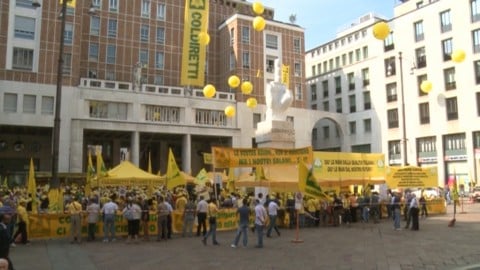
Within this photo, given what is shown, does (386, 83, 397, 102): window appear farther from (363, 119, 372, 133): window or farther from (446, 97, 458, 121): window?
(446, 97, 458, 121): window

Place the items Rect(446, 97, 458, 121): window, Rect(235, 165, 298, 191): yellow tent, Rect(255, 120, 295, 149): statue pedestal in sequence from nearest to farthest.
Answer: Rect(235, 165, 298, 191): yellow tent < Rect(255, 120, 295, 149): statue pedestal < Rect(446, 97, 458, 121): window

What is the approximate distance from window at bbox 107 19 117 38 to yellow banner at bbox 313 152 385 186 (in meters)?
36.9

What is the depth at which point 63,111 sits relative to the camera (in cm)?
4419

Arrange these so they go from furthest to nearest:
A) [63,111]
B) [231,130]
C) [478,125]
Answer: [231,130]
[478,125]
[63,111]

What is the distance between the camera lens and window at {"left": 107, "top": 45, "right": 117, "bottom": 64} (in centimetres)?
5306

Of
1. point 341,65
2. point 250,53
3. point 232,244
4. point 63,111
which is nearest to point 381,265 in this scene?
point 232,244

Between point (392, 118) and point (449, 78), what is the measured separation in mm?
8946

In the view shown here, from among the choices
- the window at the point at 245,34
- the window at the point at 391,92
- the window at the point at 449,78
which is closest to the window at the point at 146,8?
the window at the point at 245,34

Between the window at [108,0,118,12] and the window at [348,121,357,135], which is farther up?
the window at [108,0,118,12]

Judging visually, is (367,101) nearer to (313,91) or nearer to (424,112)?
(424,112)

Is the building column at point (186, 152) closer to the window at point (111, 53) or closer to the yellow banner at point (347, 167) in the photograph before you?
the window at point (111, 53)

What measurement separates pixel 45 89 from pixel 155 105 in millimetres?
10237

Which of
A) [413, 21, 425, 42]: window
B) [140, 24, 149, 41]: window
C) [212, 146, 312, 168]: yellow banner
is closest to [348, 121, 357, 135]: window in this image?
[413, 21, 425, 42]: window

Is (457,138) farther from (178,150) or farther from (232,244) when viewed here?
(232,244)
